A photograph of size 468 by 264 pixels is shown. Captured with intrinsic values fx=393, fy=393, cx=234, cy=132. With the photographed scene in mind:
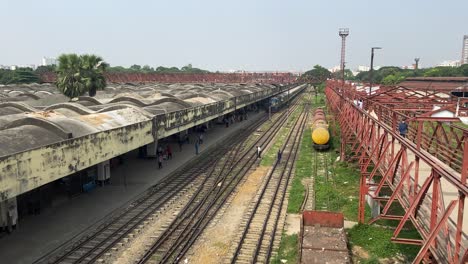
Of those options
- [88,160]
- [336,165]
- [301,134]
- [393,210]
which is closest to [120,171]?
[88,160]

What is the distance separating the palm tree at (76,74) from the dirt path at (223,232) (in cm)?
2449

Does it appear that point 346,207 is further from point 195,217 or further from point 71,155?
point 71,155

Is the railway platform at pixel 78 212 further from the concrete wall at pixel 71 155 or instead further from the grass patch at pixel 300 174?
the grass patch at pixel 300 174

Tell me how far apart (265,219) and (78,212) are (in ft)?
32.1

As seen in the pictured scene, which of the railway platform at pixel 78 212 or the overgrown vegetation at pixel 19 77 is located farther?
the overgrown vegetation at pixel 19 77

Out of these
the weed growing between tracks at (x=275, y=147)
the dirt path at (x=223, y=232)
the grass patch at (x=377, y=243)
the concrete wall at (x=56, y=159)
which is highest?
the concrete wall at (x=56, y=159)

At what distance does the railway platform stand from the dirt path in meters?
5.74

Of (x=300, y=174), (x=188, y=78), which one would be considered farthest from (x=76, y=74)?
(x=188, y=78)

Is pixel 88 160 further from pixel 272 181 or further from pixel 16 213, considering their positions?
pixel 272 181

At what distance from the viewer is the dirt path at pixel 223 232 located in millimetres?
16172

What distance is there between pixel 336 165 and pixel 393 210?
10257 mm

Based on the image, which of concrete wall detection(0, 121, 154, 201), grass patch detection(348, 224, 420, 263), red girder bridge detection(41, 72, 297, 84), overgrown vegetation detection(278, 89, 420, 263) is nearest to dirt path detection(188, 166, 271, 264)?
overgrown vegetation detection(278, 89, 420, 263)

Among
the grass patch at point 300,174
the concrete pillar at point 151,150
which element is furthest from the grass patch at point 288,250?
the concrete pillar at point 151,150

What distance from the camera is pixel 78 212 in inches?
811
